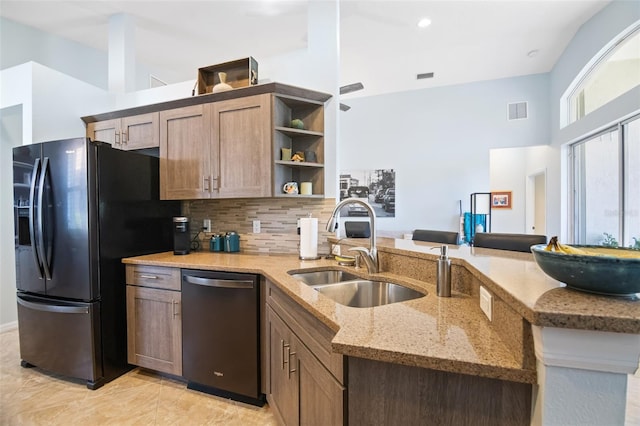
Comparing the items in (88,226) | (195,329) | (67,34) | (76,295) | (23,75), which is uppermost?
→ (67,34)

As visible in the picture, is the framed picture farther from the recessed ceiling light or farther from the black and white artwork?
the recessed ceiling light

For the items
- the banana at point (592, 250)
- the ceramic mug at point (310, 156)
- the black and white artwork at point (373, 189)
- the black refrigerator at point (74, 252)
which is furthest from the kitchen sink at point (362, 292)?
the black and white artwork at point (373, 189)

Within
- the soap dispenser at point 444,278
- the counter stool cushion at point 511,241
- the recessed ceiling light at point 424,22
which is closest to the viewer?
the soap dispenser at point 444,278

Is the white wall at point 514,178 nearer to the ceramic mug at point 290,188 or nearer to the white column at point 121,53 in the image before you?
the ceramic mug at point 290,188

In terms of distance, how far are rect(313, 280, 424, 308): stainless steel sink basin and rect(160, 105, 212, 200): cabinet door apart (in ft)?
4.79

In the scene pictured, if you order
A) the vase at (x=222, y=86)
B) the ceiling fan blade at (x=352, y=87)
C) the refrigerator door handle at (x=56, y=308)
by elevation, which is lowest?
the refrigerator door handle at (x=56, y=308)

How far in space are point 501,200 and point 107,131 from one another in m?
7.01

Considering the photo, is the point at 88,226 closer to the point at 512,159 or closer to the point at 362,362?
the point at 362,362

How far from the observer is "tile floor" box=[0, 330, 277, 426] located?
180 cm

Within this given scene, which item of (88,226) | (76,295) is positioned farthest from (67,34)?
(76,295)

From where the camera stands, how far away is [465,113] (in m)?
5.28

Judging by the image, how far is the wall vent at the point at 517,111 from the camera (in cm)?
500

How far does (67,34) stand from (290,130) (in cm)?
342

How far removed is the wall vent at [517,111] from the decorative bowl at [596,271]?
5429 millimetres
